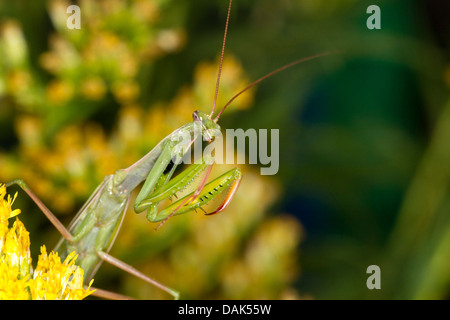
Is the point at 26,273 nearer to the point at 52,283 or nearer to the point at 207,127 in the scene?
the point at 52,283

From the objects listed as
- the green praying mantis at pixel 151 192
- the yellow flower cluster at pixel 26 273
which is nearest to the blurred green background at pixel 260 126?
the green praying mantis at pixel 151 192

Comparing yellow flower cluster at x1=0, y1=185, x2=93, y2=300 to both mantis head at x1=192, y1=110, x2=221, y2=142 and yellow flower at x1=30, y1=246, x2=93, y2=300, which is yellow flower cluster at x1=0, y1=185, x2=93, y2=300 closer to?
yellow flower at x1=30, y1=246, x2=93, y2=300

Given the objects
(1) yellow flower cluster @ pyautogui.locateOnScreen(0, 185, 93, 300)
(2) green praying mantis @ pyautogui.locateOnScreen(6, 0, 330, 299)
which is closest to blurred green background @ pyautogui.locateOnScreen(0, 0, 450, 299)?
(2) green praying mantis @ pyautogui.locateOnScreen(6, 0, 330, 299)

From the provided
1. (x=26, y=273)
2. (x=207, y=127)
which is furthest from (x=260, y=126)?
(x=26, y=273)
